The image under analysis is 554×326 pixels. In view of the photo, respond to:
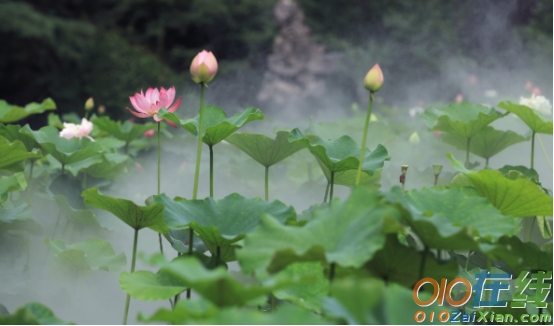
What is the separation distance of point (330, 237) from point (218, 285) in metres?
0.15

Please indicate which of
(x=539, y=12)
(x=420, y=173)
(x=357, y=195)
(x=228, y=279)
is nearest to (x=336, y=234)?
(x=357, y=195)

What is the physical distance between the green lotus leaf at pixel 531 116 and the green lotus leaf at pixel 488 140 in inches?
3.9

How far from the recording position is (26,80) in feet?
20.8

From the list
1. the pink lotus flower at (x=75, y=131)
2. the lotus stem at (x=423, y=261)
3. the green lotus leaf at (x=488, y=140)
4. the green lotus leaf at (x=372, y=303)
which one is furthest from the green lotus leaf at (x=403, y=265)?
the pink lotus flower at (x=75, y=131)

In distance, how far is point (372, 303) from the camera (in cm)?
33

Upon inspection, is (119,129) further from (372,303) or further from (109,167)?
(372,303)

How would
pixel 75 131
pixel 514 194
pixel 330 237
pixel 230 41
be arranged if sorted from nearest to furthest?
pixel 330 237 < pixel 514 194 < pixel 75 131 < pixel 230 41

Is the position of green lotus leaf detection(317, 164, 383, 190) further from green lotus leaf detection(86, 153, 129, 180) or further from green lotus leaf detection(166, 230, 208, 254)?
Answer: green lotus leaf detection(86, 153, 129, 180)

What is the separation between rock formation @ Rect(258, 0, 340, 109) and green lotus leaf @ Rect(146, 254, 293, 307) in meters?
6.76

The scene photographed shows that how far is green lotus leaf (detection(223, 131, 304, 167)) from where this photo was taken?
0.83 metres

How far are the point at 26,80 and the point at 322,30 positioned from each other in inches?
200

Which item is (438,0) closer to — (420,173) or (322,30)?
(322,30)

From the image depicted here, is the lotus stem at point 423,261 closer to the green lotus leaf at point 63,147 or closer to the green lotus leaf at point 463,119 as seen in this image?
the green lotus leaf at point 463,119

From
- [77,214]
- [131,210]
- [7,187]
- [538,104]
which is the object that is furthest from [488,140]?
[7,187]
